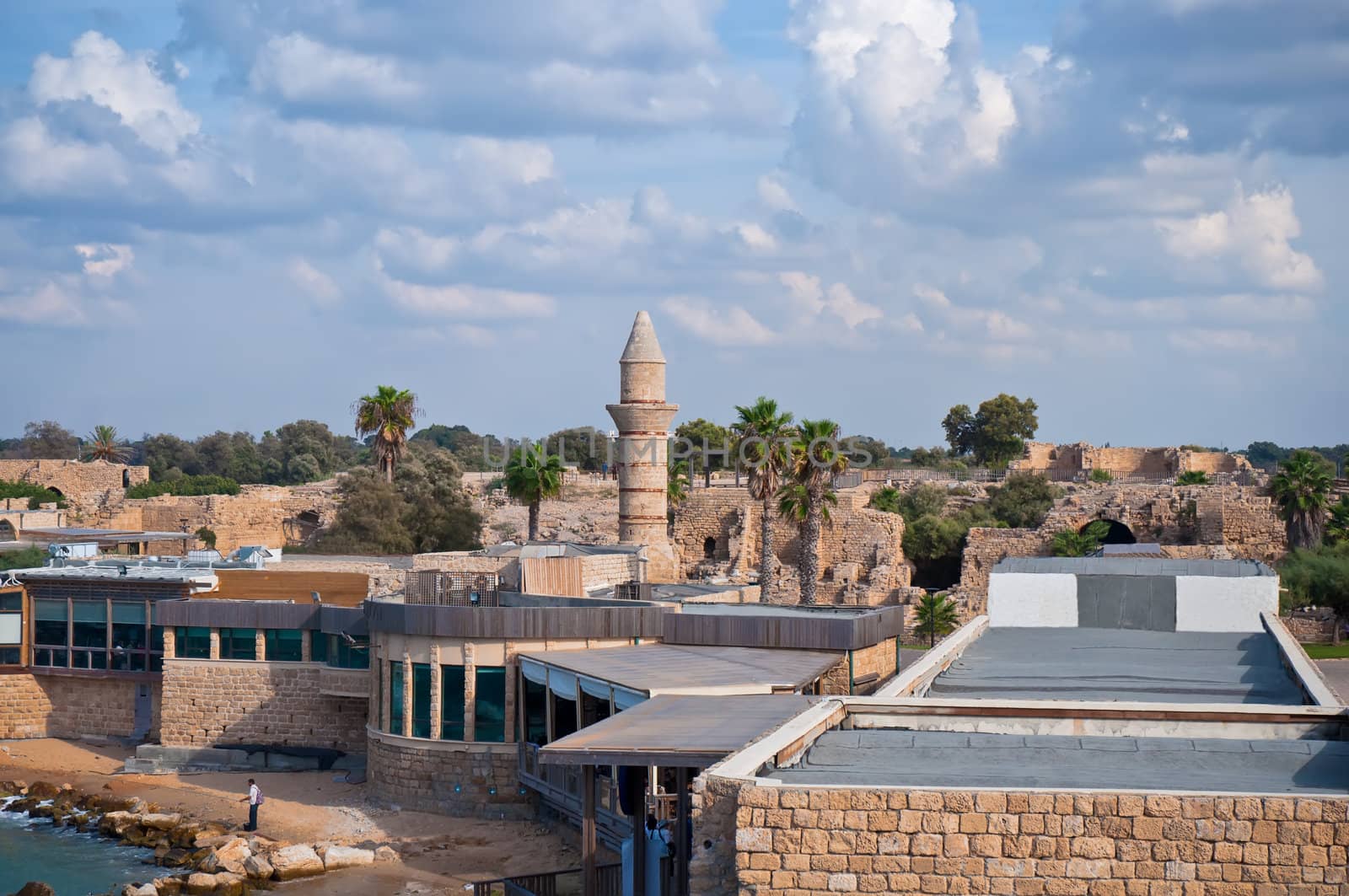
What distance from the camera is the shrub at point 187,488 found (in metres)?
66.9

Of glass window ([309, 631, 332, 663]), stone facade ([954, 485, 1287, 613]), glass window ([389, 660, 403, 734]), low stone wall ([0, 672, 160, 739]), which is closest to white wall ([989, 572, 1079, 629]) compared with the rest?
glass window ([389, 660, 403, 734])

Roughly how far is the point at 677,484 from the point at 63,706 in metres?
25.3

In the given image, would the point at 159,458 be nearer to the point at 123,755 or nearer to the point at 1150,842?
the point at 123,755

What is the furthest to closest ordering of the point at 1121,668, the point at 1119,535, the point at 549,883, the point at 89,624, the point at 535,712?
the point at 1119,535 → the point at 89,624 → the point at 535,712 → the point at 1121,668 → the point at 549,883

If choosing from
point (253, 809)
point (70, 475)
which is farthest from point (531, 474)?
point (70, 475)

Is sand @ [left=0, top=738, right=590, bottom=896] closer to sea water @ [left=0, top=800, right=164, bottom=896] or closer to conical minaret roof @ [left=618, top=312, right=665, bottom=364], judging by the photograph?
sea water @ [left=0, top=800, right=164, bottom=896]

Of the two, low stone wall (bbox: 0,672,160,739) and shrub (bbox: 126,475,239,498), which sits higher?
shrub (bbox: 126,475,239,498)

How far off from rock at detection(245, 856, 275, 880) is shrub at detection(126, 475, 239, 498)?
4727cm

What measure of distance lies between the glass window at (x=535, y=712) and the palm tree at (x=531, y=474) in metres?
21.5

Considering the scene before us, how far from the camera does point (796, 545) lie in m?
53.3

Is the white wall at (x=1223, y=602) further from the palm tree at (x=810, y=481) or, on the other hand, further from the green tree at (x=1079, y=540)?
the green tree at (x=1079, y=540)

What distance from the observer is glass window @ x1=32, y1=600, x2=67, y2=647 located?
30.9 metres

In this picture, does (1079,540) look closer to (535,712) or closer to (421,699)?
(535,712)

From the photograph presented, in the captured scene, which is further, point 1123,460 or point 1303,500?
point 1123,460
